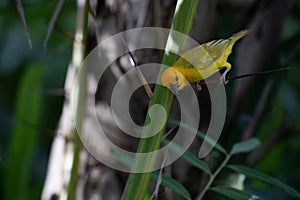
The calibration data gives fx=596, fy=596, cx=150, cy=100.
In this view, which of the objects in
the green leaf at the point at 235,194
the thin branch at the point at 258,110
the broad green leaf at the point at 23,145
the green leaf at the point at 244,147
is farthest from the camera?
the broad green leaf at the point at 23,145

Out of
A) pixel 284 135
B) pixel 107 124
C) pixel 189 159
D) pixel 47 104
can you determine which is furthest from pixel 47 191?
pixel 47 104

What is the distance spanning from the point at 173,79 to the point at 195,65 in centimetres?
2

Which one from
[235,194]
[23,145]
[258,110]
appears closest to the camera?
[235,194]

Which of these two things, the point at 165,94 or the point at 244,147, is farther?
the point at 244,147

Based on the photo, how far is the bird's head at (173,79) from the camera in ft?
1.25

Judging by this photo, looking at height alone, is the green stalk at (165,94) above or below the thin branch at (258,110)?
above

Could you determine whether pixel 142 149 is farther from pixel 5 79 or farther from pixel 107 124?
pixel 5 79

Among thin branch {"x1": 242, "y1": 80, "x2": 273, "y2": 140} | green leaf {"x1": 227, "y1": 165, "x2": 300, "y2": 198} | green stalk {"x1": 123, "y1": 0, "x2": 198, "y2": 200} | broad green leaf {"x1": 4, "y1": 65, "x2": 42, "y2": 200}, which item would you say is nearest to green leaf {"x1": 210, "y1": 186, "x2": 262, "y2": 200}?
green leaf {"x1": 227, "y1": 165, "x2": 300, "y2": 198}

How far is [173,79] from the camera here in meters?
0.38

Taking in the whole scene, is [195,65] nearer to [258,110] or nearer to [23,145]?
[258,110]

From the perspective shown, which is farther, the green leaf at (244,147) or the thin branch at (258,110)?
the thin branch at (258,110)

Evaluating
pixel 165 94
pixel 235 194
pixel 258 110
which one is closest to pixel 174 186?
pixel 235 194

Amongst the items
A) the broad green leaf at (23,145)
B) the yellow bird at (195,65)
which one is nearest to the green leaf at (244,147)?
the yellow bird at (195,65)

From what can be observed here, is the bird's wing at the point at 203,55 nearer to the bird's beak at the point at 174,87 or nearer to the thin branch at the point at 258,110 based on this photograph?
the bird's beak at the point at 174,87
